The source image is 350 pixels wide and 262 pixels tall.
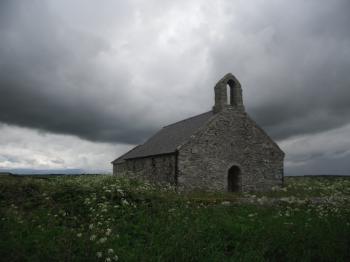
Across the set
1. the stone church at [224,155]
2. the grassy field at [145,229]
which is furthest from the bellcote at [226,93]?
the grassy field at [145,229]

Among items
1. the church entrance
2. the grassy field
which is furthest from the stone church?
the grassy field

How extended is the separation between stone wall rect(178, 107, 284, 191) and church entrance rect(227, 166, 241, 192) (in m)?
0.31

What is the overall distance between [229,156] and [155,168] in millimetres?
6161

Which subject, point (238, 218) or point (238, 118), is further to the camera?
point (238, 118)

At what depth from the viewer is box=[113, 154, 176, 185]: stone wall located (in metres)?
23.0

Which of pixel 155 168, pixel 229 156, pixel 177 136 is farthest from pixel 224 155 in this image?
pixel 155 168

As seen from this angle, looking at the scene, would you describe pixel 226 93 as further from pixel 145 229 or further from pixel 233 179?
pixel 145 229

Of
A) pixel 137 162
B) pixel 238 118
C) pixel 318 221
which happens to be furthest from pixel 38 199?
pixel 137 162

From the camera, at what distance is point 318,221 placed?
32.9 feet

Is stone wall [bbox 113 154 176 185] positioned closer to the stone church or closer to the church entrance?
the stone church

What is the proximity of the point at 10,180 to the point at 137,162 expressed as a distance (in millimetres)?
19834

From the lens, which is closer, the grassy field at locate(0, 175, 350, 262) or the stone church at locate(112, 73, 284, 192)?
the grassy field at locate(0, 175, 350, 262)

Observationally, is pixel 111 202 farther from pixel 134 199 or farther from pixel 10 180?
pixel 10 180

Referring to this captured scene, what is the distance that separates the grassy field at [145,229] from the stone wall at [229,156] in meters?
10.3
